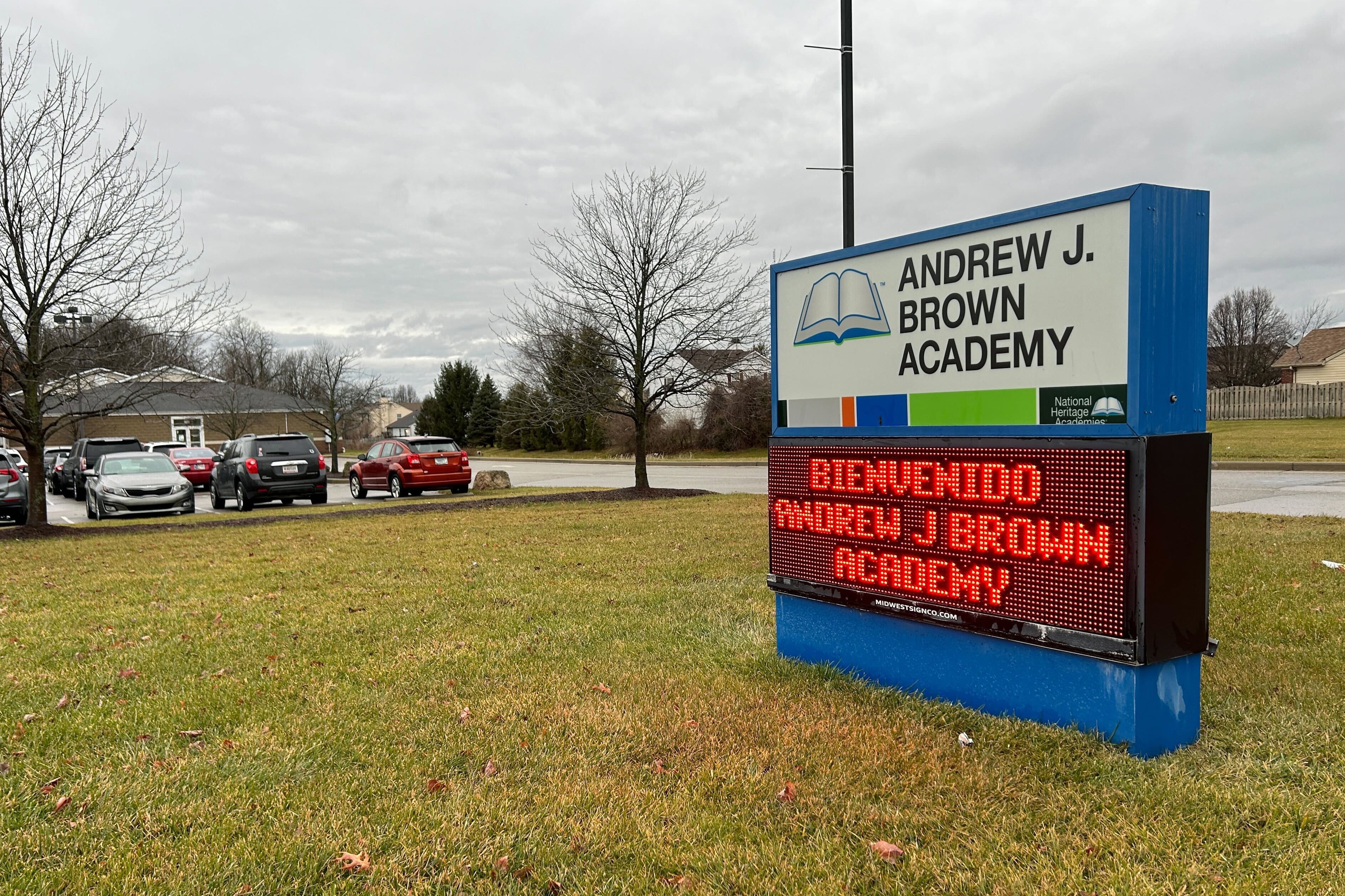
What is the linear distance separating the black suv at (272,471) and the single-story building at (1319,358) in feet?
170

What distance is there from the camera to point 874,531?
4.56 m

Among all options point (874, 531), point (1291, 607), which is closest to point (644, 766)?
point (874, 531)

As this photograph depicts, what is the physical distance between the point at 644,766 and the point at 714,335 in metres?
15.0

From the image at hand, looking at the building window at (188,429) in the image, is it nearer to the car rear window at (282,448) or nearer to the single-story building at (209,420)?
the single-story building at (209,420)

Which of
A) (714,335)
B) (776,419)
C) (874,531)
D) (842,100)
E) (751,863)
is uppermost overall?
(842,100)

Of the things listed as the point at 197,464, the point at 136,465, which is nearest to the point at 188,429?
the point at 197,464

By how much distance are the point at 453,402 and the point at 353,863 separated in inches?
2597

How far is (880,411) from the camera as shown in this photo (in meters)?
4.61

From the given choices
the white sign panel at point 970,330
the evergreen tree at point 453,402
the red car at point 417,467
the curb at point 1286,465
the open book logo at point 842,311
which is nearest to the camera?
the white sign panel at point 970,330

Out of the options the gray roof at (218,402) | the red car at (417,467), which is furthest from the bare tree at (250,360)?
the red car at (417,467)

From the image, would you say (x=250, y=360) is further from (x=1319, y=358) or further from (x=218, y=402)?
(x=1319, y=358)

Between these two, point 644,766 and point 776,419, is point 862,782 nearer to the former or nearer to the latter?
point 644,766

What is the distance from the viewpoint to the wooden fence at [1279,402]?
37.2 m

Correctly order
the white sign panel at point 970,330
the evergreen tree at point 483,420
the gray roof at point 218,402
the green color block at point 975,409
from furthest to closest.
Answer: the evergreen tree at point 483,420 < the gray roof at point 218,402 < the green color block at point 975,409 < the white sign panel at point 970,330
